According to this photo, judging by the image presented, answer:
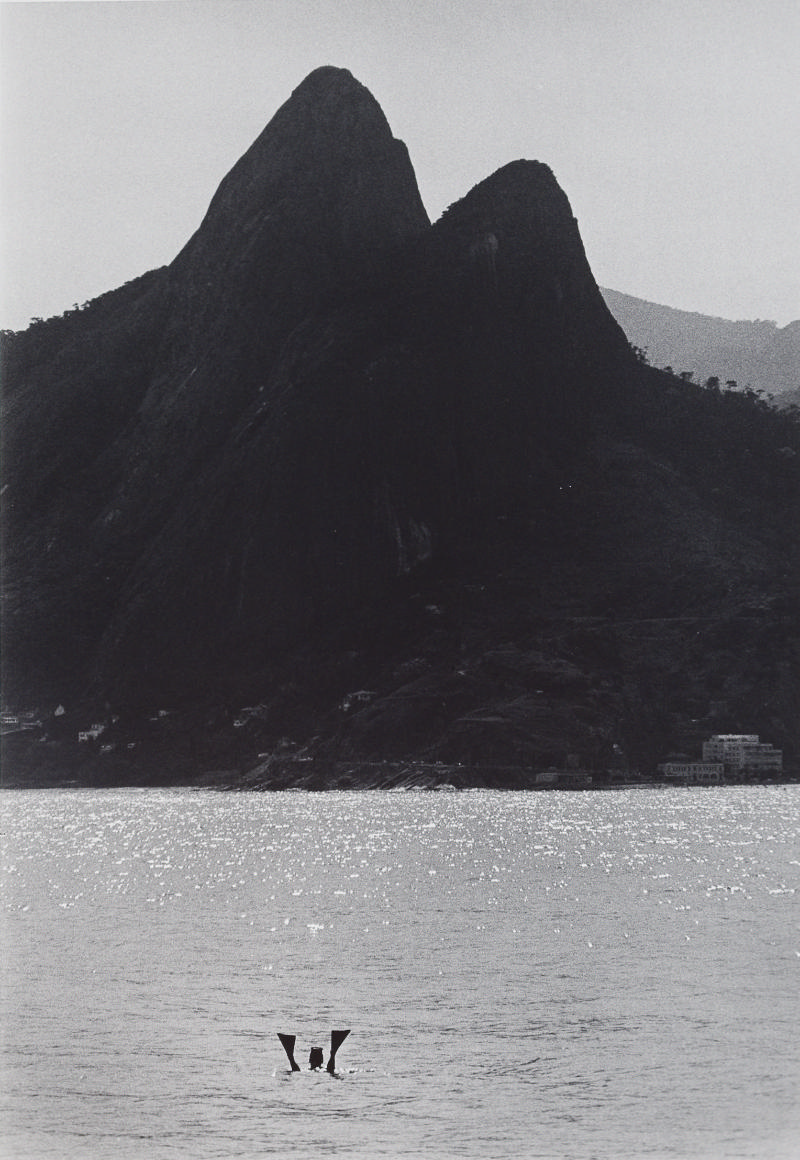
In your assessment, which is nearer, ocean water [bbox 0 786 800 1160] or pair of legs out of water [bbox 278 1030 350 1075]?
ocean water [bbox 0 786 800 1160]

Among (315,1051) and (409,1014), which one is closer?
(315,1051)

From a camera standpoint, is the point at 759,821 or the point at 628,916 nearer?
the point at 628,916

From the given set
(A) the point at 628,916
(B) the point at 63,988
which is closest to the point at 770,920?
(A) the point at 628,916

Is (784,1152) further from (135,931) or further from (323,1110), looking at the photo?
(135,931)
